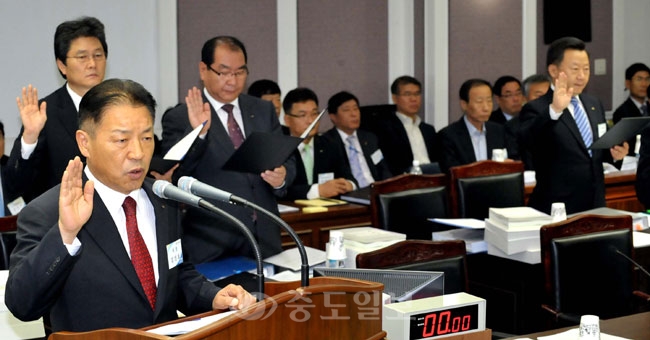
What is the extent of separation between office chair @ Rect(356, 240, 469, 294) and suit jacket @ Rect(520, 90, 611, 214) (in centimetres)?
181

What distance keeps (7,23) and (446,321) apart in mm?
4892

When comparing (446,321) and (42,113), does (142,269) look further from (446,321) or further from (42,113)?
(42,113)

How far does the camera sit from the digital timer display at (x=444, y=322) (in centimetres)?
233

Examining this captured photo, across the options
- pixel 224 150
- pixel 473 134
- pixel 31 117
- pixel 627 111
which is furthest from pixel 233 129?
pixel 627 111

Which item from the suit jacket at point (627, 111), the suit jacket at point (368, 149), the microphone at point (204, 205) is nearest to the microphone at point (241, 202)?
the microphone at point (204, 205)

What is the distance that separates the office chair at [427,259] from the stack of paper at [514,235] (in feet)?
2.58

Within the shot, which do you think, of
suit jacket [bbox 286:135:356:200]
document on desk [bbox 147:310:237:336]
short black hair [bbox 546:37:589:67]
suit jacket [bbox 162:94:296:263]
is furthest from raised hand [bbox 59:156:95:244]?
suit jacket [bbox 286:135:356:200]

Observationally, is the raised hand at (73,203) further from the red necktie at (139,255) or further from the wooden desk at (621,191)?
the wooden desk at (621,191)

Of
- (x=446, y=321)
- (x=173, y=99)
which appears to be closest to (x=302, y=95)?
(x=173, y=99)

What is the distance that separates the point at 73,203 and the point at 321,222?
3082mm

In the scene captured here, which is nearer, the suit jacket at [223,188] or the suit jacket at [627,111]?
the suit jacket at [223,188]

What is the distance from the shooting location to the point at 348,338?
6.51 ft

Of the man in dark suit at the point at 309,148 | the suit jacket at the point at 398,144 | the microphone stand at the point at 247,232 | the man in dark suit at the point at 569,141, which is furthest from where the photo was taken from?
the suit jacket at the point at 398,144

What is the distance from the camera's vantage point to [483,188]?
15.4 feet
